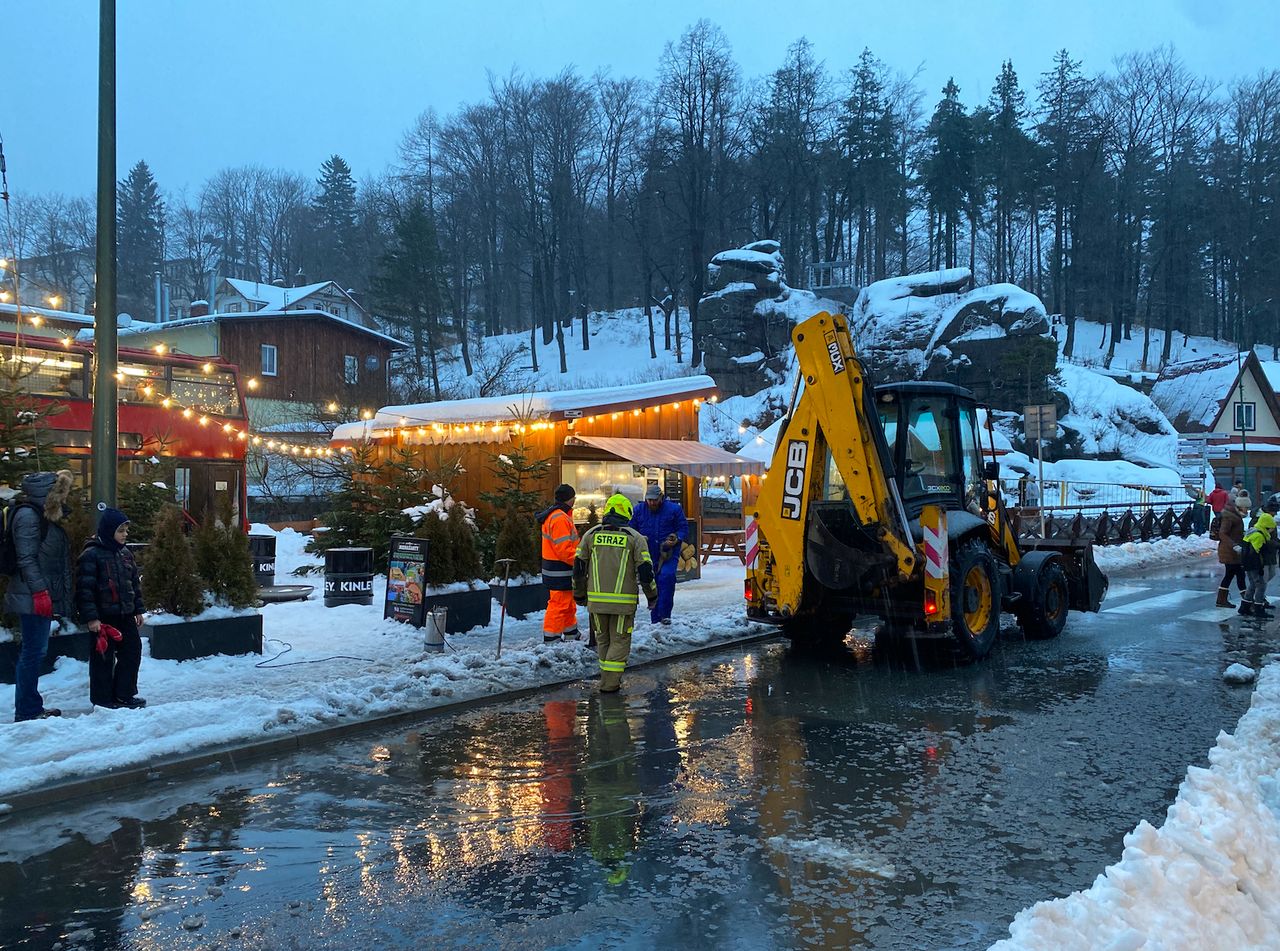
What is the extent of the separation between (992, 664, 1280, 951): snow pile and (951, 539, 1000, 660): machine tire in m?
4.29

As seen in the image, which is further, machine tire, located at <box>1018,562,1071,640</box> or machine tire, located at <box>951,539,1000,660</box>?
machine tire, located at <box>1018,562,1071,640</box>

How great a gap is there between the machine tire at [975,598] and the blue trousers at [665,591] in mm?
3578

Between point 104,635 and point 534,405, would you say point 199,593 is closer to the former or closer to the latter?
point 104,635

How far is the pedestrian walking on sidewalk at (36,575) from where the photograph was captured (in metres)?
7.12

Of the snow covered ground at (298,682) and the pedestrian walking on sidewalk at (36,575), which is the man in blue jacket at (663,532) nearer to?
the snow covered ground at (298,682)

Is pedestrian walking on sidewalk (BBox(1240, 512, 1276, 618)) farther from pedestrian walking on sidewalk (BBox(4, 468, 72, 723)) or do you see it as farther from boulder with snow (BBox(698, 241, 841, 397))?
boulder with snow (BBox(698, 241, 841, 397))

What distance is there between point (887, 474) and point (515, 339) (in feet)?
174

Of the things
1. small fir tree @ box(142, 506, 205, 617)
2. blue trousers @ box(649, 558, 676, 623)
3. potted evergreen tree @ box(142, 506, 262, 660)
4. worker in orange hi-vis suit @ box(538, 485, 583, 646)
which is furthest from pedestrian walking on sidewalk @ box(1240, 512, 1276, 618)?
small fir tree @ box(142, 506, 205, 617)

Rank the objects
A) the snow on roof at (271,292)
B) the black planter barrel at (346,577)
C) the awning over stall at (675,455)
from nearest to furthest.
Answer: the black planter barrel at (346,577), the awning over stall at (675,455), the snow on roof at (271,292)

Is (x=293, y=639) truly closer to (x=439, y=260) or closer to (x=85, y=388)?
(x=85, y=388)

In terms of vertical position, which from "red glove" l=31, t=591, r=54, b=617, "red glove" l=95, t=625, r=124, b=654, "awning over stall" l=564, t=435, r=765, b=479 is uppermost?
"awning over stall" l=564, t=435, r=765, b=479

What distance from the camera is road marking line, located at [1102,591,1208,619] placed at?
577 inches

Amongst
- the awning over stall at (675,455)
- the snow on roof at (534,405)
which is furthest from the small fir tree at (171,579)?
the awning over stall at (675,455)

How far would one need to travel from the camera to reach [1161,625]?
1312cm
